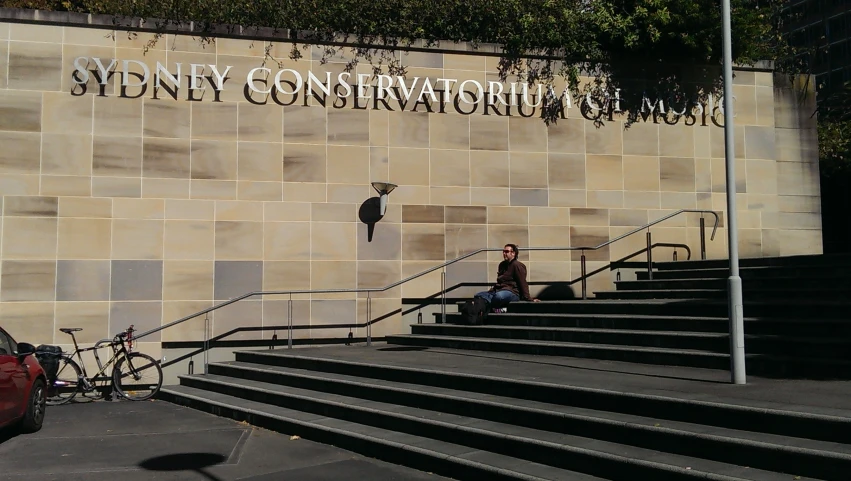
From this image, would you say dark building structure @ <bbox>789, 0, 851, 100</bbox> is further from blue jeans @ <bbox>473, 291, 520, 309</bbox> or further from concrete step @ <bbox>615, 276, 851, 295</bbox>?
blue jeans @ <bbox>473, 291, 520, 309</bbox>

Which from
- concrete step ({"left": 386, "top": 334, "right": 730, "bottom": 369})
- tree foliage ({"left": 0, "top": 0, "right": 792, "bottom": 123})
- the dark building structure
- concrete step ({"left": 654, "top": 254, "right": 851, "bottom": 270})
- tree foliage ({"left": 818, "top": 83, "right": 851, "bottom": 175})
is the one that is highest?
the dark building structure

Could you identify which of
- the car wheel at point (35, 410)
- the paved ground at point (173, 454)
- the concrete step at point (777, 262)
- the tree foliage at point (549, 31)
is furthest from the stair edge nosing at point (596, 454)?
the tree foliage at point (549, 31)

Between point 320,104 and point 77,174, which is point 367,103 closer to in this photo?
point 320,104

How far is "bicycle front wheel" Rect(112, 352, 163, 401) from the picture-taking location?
13336 mm

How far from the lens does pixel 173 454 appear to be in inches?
352

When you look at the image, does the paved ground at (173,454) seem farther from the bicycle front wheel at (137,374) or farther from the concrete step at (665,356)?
the concrete step at (665,356)

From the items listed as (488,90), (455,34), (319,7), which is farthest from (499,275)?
(319,7)

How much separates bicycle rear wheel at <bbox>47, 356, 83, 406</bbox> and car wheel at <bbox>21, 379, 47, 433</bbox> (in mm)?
2170

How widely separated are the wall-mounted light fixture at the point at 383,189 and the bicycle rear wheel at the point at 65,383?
5913 mm

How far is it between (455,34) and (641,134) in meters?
4.29

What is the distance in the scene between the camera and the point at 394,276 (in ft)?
51.4

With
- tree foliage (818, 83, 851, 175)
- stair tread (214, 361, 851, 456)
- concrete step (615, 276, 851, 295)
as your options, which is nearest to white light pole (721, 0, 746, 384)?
stair tread (214, 361, 851, 456)

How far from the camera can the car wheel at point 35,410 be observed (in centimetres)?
1025

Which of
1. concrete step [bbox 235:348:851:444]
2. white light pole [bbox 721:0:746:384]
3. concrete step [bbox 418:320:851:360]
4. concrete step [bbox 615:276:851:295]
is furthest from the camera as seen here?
concrete step [bbox 615:276:851:295]
